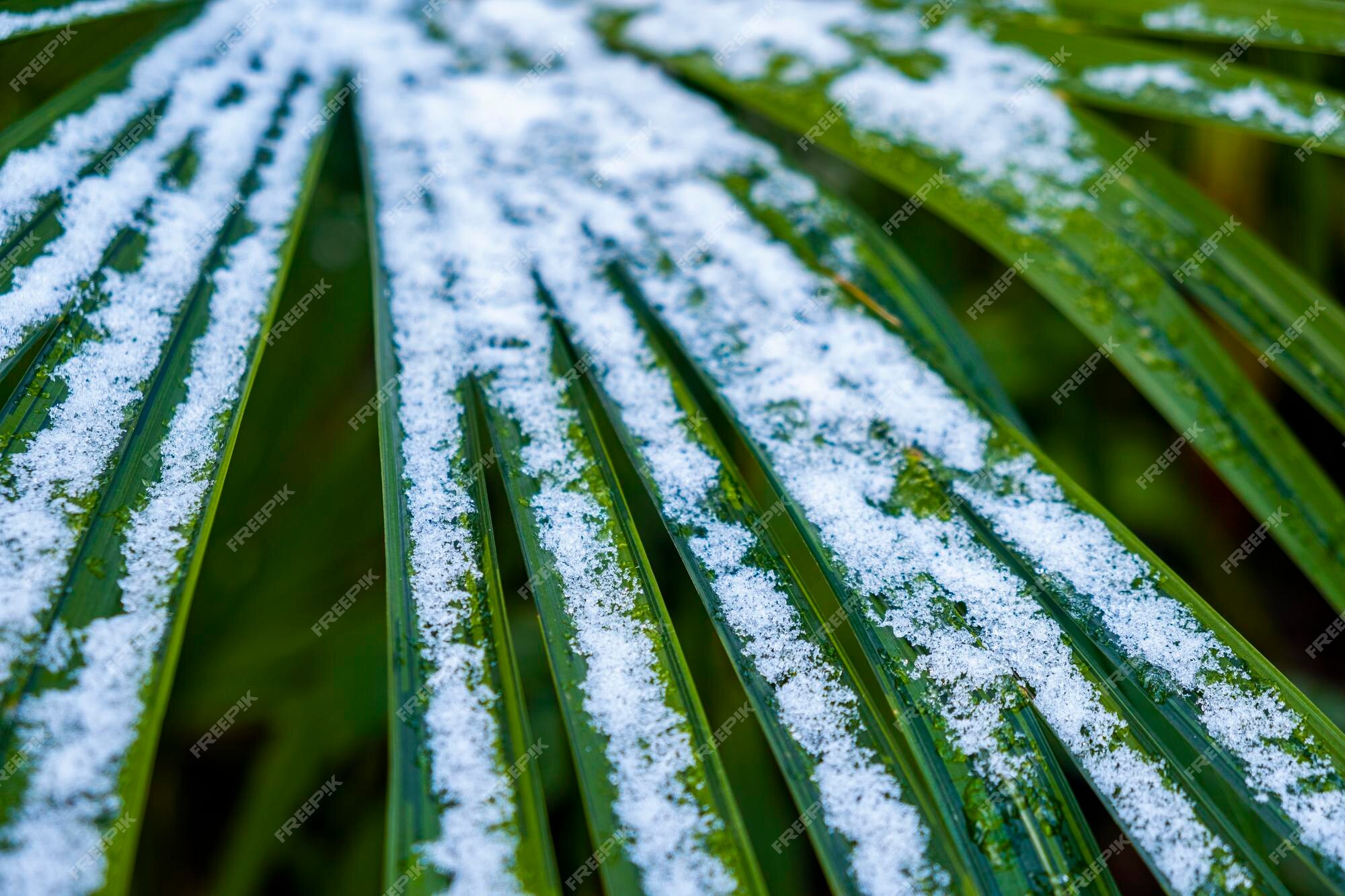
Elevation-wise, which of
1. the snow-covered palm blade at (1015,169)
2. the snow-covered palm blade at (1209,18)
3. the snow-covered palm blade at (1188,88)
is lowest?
the snow-covered palm blade at (1015,169)

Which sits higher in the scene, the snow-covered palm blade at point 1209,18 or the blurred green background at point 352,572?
the snow-covered palm blade at point 1209,18

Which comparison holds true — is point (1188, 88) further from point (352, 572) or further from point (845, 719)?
point (352, 572)

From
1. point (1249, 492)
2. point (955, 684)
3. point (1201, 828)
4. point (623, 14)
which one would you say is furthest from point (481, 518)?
point (623, 14)

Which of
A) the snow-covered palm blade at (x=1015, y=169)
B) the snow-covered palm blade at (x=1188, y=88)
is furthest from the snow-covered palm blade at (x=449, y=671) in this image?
the snow-covered palm blade at (x=1188, y=88)

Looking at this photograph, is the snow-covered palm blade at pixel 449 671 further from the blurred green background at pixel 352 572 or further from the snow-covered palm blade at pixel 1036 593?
the blurred green background at pixel 352 572

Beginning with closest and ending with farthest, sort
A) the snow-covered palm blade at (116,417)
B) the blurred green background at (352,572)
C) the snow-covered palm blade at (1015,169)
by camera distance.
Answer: the snow-covered palm blade at (116,417) < the snow-covered palm blade at (1015,169) < the blurred green background at (352,572)

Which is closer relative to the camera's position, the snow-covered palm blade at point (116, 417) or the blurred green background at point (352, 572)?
the snow-covered palm blade at point (116, 417)

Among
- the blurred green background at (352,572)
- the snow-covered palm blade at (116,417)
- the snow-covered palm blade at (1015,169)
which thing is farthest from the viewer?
the blurred green background at (352,572)
